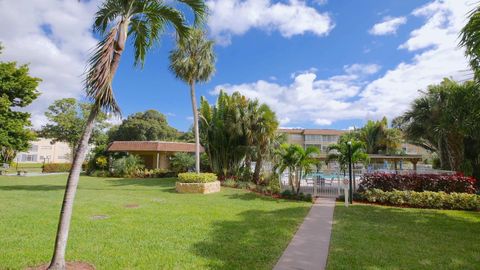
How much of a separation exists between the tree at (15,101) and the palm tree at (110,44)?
811 inches

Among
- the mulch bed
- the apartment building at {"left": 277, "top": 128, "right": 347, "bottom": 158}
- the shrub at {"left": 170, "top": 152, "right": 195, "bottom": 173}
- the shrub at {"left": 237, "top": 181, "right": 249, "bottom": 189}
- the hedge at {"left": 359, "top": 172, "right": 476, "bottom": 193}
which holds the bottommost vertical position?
the mulch bed

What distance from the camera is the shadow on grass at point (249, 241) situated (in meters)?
5.16

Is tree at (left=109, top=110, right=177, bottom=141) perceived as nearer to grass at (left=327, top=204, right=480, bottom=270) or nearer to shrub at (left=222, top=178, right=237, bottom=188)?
shrub at (left=222, top=178, right=237, bottom=188)

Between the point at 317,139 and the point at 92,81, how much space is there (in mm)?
57970

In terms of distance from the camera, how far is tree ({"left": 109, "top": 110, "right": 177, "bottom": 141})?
48.2 m

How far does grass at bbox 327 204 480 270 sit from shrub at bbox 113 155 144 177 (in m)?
20.5

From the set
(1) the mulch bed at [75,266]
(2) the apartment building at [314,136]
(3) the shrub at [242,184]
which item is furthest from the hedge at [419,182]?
(2) the apartment building at [314,136]

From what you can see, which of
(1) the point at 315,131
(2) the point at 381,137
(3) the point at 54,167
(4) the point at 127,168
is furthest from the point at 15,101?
(1) the point at 315,131

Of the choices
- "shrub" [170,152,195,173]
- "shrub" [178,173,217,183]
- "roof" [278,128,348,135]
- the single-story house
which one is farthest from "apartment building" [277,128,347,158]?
"shrub" [178,173,217,183]

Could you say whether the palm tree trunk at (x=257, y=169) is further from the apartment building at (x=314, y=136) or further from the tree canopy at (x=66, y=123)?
the apartment building at (x=314, y=136)

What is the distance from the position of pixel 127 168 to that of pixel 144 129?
2331 centimetres

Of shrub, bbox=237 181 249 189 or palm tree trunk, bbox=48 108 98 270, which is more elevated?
palm tree trunk, bbox=48 108 98 270

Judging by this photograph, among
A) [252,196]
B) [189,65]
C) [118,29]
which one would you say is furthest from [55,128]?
[118,29]

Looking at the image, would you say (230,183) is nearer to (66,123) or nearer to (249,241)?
(249,241)
